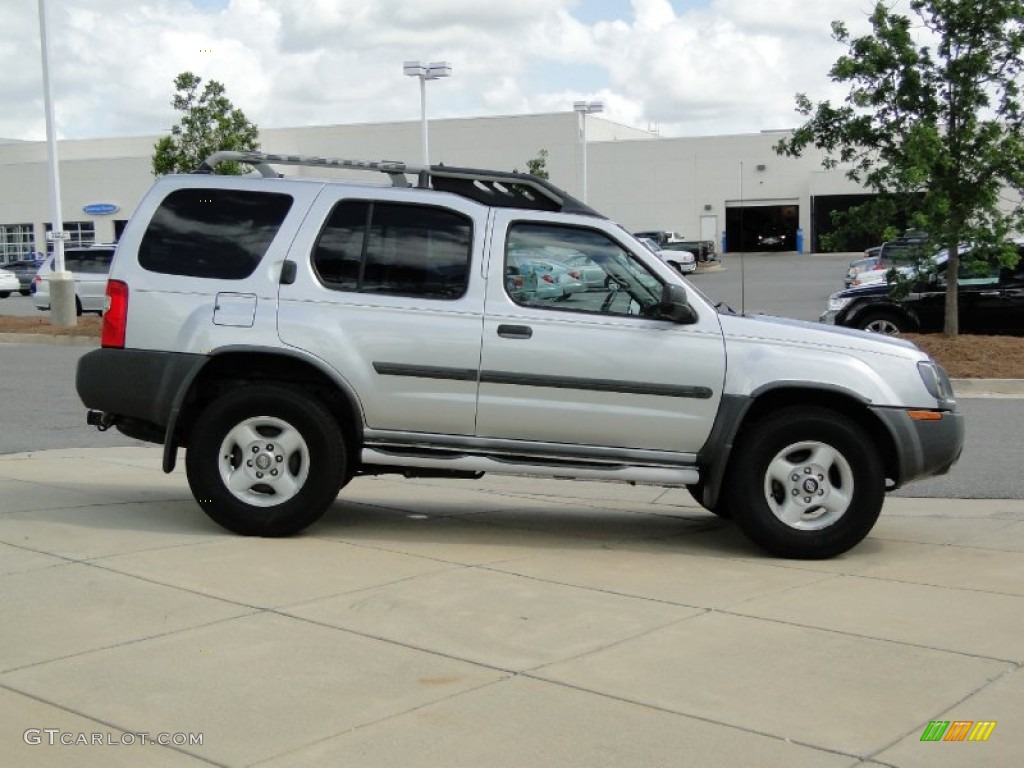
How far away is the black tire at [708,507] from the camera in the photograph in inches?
311

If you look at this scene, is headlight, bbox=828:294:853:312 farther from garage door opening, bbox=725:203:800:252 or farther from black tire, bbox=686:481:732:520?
garage door opening, bbox=725:203:800:252

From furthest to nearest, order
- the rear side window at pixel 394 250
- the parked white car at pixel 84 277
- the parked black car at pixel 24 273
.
A: the parked black car at pixel 24 273 < the parked white car at pixel 84 277 < the rear side window at pixel 394 250

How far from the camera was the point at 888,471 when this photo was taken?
24.8 feet

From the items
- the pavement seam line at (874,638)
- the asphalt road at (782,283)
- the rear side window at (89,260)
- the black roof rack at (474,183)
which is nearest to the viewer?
the pavement seam line at (874,638)

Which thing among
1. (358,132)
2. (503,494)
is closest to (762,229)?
(358,132)

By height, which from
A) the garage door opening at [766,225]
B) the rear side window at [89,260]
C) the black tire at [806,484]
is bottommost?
the black tire at [806,484]

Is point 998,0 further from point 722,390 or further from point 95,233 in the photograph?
point 95,233

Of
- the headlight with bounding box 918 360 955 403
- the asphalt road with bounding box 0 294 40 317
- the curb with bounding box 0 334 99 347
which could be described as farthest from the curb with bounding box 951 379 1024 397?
the asphalt road with bounding box 0 294 40 317

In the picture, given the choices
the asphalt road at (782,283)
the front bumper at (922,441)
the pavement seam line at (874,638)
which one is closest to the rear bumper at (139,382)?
the pavement seam line at (874,638)

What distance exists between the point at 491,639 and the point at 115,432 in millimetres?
8390

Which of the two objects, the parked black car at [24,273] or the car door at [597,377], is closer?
the car door at [597,377]

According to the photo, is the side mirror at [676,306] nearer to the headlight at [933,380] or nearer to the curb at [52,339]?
the headlight at [933,380]

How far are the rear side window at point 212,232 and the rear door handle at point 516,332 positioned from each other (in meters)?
1.45

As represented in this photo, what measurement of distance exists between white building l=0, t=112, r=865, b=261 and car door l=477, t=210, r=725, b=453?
65.2 meters
